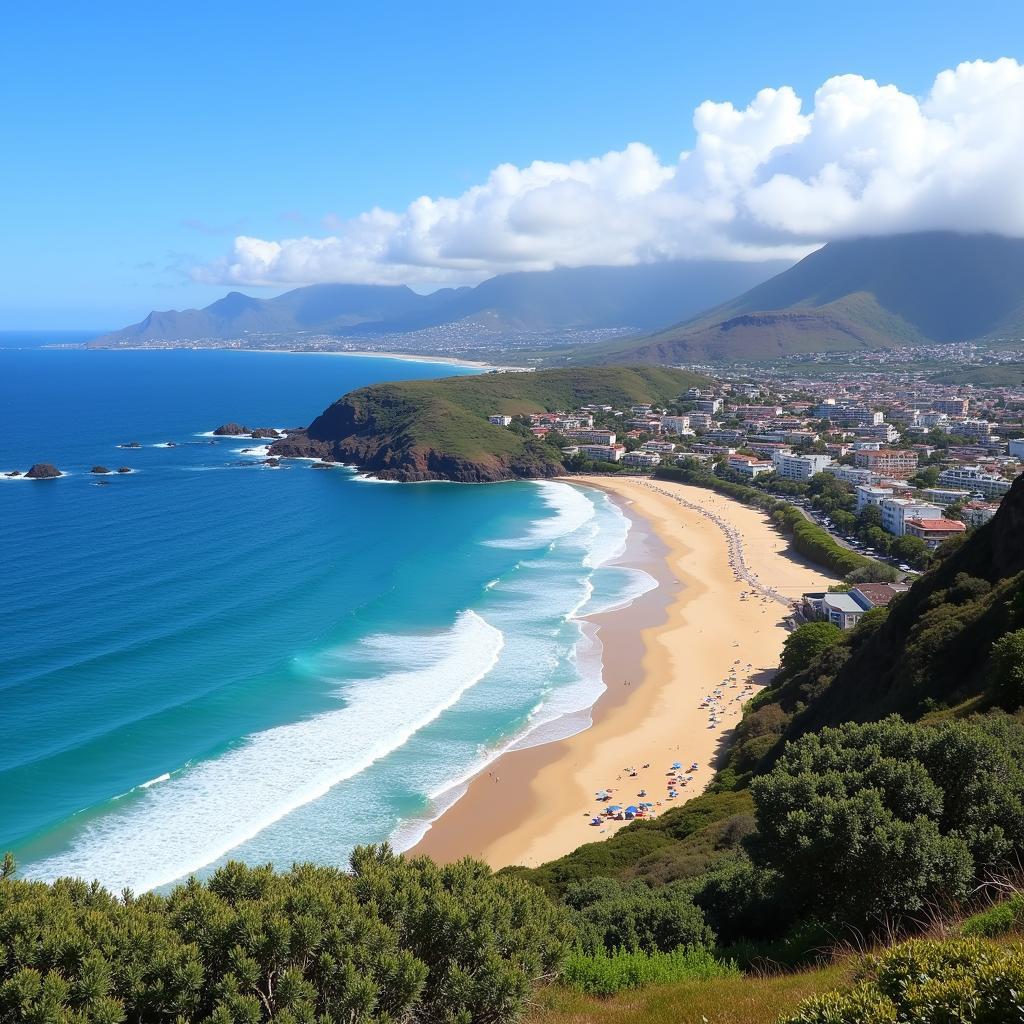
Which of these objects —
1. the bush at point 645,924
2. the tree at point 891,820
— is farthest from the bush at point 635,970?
the tree at point 891,820

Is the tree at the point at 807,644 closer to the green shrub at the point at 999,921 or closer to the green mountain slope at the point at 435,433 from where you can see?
the green shrub at the point at 999,921

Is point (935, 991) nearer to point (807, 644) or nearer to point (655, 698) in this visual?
point (807, 644)

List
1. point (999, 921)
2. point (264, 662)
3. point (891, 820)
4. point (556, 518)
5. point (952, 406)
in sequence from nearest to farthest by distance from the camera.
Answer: point (999, 921), point (891, 820), point (264, 662), point (556, 518), point (952, 406)

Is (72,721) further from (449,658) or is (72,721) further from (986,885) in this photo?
(986,885)

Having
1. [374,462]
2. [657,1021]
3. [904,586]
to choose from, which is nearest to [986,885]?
[657,1021]

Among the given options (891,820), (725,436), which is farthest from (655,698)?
(725,436)

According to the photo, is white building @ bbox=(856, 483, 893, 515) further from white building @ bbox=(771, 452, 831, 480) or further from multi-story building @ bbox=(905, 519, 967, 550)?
white building @ bbox=(771, 452, 831, 480)

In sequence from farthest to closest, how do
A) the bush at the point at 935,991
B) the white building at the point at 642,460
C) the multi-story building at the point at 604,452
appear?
the multi-story building at the point at 604,452
the white building at the point at 642,460
the bush at the point at 935,991
